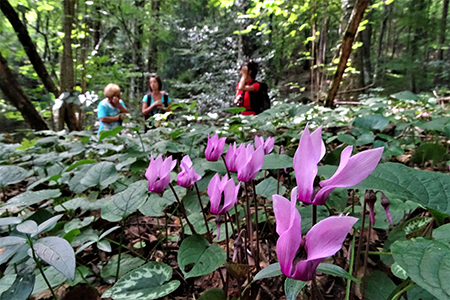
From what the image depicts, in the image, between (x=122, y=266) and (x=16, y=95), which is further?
(x=16, y=95)

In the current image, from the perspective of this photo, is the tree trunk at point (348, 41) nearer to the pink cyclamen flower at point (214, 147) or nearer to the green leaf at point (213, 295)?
the pink cyclamen flower at point (214, 147)

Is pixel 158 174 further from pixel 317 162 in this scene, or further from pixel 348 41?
pixel 348 41

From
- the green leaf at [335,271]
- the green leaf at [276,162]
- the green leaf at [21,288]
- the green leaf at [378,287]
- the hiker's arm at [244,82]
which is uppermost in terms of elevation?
the hiker's arm at [244,82]

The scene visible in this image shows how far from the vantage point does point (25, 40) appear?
3648 mm

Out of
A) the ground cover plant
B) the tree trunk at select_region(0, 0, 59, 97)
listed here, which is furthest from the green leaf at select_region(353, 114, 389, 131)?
the tree trunk at select_region(0, 0, 59, 97)

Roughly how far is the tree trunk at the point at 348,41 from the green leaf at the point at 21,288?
3808mm

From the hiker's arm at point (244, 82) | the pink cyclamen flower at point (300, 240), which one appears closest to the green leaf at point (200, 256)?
the pink cyclamen flower at point (300, 240)

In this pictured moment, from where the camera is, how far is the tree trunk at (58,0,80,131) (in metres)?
3.90

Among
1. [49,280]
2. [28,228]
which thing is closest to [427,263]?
[28,228]

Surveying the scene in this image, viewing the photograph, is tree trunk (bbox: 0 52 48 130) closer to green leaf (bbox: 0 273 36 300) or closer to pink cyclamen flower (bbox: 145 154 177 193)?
green leaf (bbox: 0 273 36 300)

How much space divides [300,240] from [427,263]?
192mm

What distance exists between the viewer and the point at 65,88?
4.19 metres

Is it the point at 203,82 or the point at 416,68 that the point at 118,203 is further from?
the point at 416,68

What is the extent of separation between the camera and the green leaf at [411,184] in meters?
0.46
